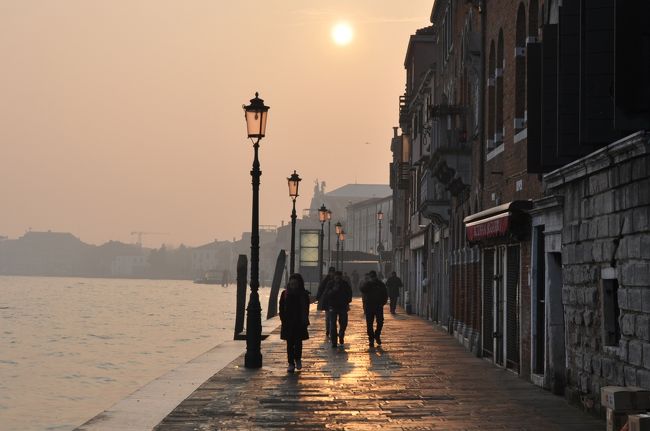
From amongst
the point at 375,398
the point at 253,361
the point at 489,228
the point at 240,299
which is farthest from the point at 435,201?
the point at 375,398

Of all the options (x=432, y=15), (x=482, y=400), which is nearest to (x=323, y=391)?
(x=482, y=400)

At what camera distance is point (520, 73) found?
21.0 m

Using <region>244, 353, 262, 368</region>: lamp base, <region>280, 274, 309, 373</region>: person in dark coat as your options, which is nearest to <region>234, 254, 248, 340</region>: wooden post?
<region>244, 353, 262, 368</region>: lamp base

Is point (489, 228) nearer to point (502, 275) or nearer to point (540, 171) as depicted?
point (502, 275)

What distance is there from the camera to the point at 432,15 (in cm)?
4334

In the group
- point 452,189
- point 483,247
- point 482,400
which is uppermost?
point 452,189

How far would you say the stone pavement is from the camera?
46.8 ft

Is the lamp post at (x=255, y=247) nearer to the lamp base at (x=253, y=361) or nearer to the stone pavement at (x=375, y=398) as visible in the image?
the lamp base at (x=253, y=361)

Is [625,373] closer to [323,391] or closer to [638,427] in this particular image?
[638,427]

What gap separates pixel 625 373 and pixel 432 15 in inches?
1232

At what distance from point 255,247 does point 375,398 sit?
6911 mm

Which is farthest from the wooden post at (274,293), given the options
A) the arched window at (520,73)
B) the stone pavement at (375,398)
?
the arched window at (520,73)

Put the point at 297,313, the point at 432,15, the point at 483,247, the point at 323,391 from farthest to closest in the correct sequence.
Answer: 1. the point at 432,15
2. the point at 483,247
3. the point at 297,313
4. the point at 323,391

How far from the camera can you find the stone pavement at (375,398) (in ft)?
46.8
